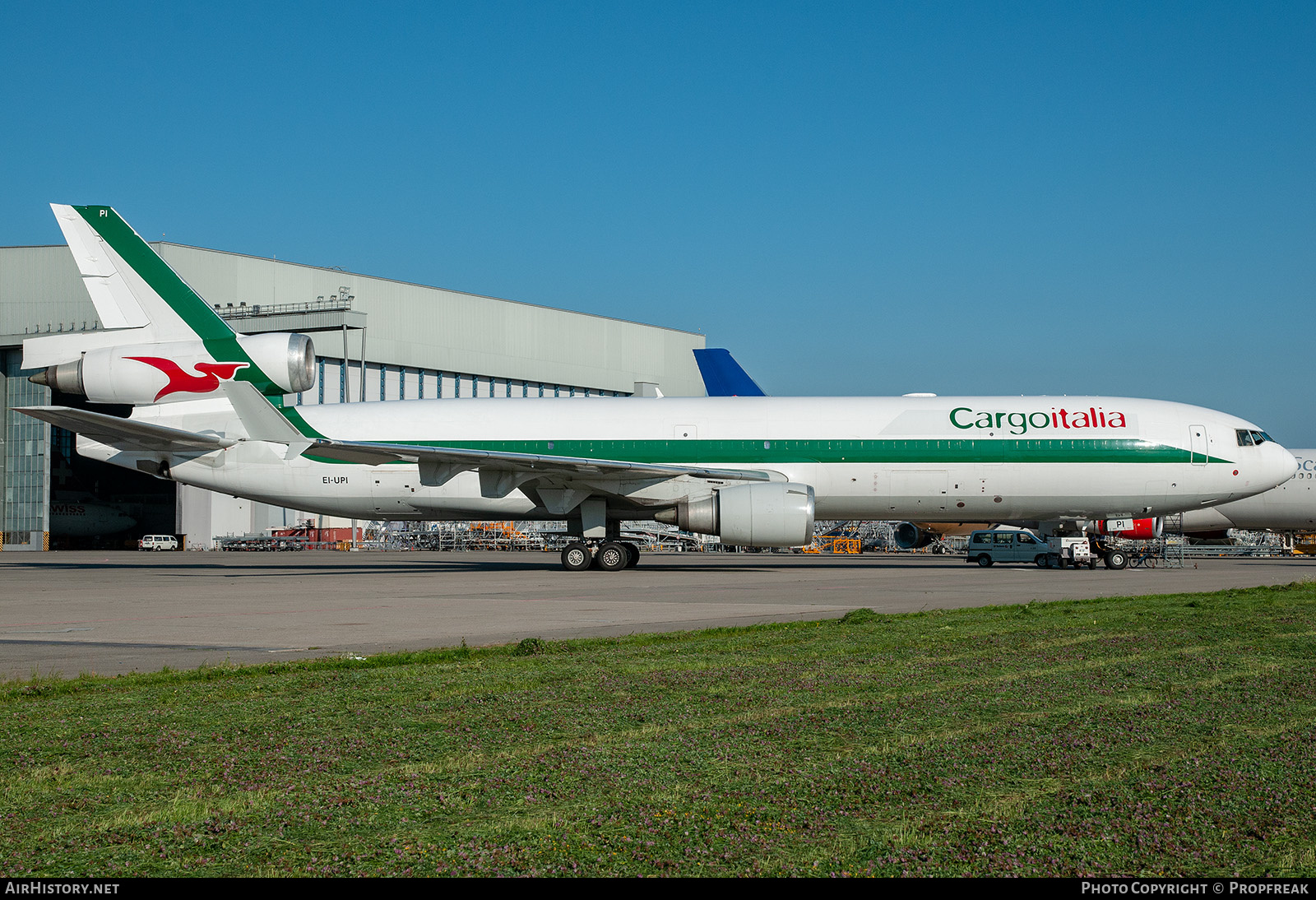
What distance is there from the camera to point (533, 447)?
28172 mm

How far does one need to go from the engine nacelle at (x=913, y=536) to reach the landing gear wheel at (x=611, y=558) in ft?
87.6

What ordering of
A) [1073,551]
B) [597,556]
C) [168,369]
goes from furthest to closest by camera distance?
[1073,551] < [597,556] < [168,369]

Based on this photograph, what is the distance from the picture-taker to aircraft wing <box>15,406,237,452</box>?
944 inches

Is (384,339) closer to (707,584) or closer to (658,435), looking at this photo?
(658,435)

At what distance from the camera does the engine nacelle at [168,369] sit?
89.2 ft

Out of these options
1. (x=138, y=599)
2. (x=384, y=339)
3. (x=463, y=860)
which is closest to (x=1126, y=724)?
(x=463, y=860)

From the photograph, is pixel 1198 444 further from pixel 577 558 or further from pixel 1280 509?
pixel 1280 509

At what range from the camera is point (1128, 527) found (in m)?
31.5

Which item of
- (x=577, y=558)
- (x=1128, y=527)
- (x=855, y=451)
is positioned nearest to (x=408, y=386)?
(x=577, y=558)

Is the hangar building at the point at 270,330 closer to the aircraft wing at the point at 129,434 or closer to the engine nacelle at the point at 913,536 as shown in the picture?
the engine nacelle at the point at 913,536

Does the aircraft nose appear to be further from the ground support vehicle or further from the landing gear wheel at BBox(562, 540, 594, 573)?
the landing gear wheel at BBox(562, 540, 594, 573)

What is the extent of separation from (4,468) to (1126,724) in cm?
7609

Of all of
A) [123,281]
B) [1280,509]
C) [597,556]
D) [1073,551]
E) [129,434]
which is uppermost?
[123,281]

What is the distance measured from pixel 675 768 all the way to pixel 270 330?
6221 centimetres
